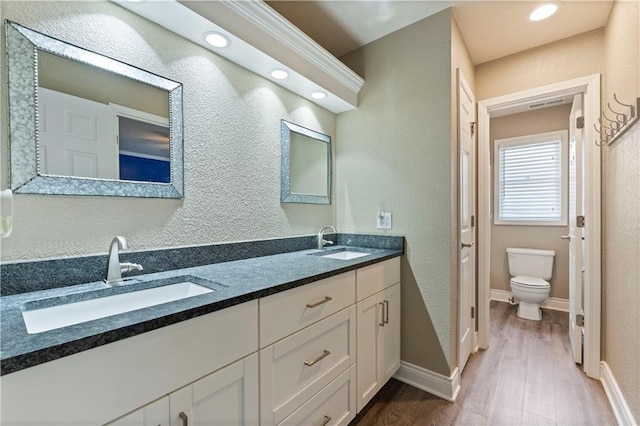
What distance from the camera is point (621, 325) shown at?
1.56 metres

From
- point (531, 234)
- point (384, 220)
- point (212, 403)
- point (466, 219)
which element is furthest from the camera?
point (531, 234)

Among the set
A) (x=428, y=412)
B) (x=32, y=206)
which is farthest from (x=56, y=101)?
(x=428, y=412)

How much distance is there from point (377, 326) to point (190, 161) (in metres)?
1.39

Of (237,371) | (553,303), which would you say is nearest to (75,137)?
(237,371)

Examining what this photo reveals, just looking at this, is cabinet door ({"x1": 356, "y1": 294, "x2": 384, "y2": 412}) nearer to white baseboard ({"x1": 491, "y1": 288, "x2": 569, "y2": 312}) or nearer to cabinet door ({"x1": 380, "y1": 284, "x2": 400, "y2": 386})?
cabinet door ({"x1": 380, "y1": 284, "x2": 400, "y2": 386})

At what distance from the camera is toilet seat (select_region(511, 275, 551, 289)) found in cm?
287

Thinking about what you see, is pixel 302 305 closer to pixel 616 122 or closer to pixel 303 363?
pixel 303 363

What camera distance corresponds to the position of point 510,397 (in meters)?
1.73

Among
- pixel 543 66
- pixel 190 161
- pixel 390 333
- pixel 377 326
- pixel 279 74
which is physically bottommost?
pixel 390 333

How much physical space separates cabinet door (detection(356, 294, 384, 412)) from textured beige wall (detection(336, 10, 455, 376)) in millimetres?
384

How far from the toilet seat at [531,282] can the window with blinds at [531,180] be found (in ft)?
2.34

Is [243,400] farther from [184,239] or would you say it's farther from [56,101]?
[56,101]

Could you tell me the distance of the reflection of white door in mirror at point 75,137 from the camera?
1.01 meters

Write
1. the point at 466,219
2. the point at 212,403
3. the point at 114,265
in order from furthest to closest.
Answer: the point at 466,219, the point at 114,265, the point at 212,403
